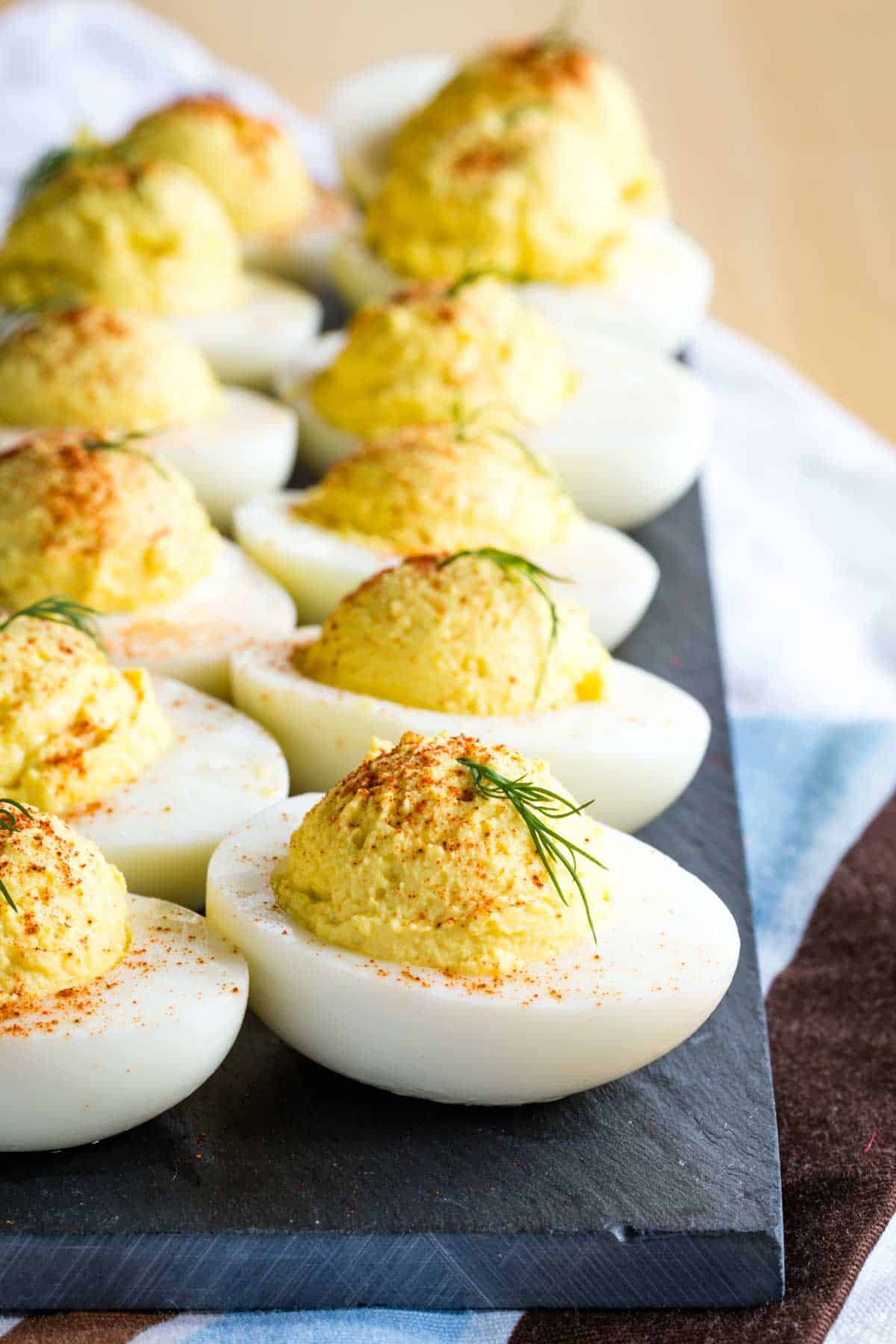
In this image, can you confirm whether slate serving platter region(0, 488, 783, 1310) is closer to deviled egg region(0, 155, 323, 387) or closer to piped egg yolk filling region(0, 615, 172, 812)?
piped egg yolk filling region(0, 615, 172, 812)

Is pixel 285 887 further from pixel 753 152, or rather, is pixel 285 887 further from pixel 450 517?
pixel 753 152

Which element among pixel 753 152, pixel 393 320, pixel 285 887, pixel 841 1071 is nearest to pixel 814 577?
pixel 393 320

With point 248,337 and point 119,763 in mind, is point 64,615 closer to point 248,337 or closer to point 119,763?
point 119,763

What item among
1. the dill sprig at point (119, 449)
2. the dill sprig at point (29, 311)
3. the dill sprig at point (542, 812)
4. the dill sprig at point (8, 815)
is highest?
the dill sprig at point (542, 812)

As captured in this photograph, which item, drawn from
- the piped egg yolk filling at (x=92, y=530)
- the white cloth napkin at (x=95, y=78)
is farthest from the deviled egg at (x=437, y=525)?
the white cloth napkin at (x=95, y=78)

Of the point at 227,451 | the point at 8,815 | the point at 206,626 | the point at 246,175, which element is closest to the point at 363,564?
the point at 206,626

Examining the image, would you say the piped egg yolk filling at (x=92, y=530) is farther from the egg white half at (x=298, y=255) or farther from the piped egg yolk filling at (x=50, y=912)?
the egg white half at (x=298, y=255)
